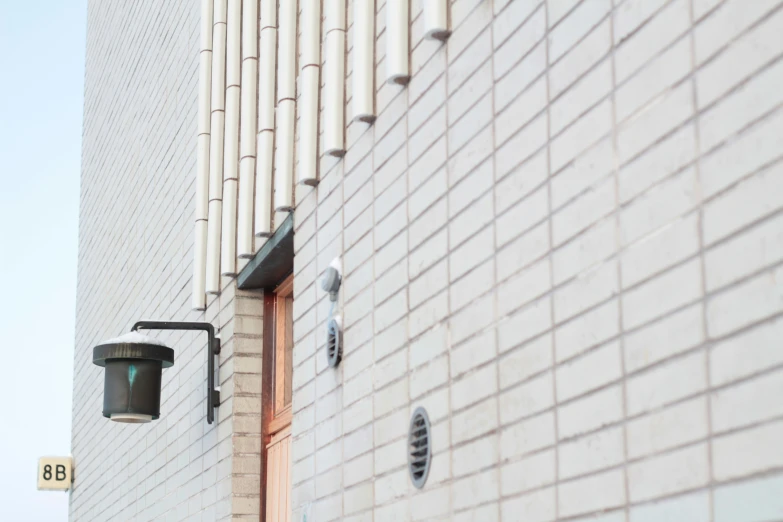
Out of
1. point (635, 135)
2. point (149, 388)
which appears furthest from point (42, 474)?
point (635, 135)

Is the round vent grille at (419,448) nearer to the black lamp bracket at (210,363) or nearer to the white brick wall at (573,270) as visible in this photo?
the white brick wall at (573,270)

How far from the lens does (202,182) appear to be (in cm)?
900

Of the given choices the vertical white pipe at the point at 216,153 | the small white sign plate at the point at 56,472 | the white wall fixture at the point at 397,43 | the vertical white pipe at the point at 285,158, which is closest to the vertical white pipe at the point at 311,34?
the vertical white pipe at the point at 285,158

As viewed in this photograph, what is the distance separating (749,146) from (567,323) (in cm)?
102

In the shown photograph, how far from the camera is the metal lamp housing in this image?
26.9 feet

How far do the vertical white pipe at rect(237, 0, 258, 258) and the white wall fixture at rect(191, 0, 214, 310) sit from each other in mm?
709

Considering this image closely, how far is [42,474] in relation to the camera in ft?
Answer: 49.5

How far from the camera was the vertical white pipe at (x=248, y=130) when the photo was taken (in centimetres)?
798

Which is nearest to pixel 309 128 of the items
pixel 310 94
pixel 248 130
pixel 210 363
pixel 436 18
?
pixel 310 94

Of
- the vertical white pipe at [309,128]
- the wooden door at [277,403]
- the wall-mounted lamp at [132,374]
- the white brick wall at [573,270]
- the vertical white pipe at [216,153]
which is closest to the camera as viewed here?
the white brick wall at [573,270]

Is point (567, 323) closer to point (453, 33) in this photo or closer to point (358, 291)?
point (453, 33)

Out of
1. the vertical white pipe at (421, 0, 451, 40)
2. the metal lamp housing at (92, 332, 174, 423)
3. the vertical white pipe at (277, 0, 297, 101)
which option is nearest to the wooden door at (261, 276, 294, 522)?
the metal lamp housing at (92, 332, 174, 423)

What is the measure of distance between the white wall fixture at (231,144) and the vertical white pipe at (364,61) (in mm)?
2351

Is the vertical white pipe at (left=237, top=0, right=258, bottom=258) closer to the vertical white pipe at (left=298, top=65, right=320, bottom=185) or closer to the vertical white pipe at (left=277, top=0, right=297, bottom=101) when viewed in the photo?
the vertical white pipe at (left=277, top=0, right=297, bottom=101)
